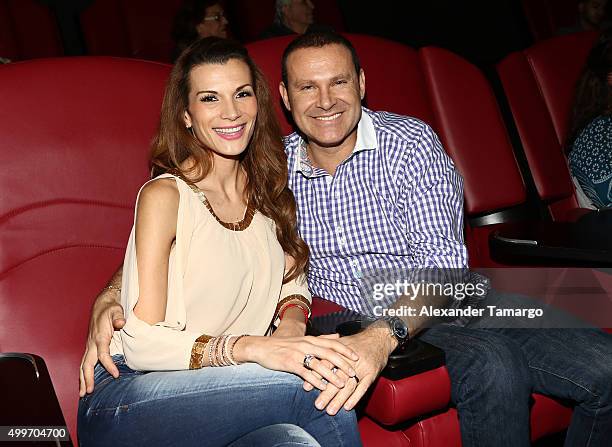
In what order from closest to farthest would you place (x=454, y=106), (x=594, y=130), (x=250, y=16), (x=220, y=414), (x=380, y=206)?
(x=220, y=414)
(x=380, y=206)
(x=454, y=106)
(x=594, y=130)
(x=250, y=16)

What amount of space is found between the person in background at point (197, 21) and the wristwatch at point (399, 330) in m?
1.86

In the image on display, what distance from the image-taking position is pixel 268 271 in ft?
3.85

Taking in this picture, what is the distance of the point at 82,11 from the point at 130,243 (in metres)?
1.97

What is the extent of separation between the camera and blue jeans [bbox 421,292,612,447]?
3.42ft

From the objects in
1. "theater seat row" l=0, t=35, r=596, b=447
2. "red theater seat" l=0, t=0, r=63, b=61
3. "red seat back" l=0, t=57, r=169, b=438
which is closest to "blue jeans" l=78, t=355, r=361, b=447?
"theater seat row" l=0, t=35, r=596, b=447

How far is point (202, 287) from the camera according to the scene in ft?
3.59

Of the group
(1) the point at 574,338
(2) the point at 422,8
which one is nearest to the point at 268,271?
(1) the point at 574,338

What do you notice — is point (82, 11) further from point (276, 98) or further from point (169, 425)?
point (169, 425)

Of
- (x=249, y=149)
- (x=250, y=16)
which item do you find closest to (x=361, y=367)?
(x=249, y=149)

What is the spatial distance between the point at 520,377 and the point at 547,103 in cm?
85

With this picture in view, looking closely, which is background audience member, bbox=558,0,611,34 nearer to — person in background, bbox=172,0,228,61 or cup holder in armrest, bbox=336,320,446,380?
person in background, bbox=172,0,228,61

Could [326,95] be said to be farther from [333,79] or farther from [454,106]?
[454,106]

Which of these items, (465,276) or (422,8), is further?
(422,8)

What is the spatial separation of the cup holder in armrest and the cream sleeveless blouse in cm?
25
